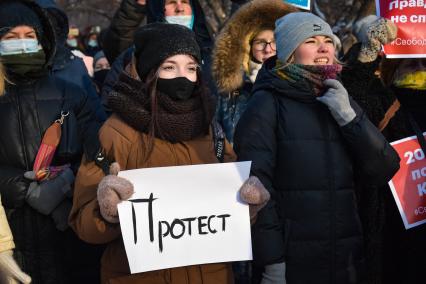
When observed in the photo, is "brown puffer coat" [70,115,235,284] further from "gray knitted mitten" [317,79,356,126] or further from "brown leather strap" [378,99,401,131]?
"brown leather strap" [378,99,401,131]

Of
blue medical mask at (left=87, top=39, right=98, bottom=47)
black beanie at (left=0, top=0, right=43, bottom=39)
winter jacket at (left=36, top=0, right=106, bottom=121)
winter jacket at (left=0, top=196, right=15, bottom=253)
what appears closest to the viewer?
winter jacket at (left=0, top=196, right=15, bottom=253)

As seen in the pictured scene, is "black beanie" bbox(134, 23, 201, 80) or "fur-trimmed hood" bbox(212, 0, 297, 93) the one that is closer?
"black beanie" bbox(134, 23, 201, 80)

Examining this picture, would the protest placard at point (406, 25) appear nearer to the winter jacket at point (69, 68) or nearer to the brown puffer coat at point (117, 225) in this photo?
the brown puffer coat at point (117, 225)

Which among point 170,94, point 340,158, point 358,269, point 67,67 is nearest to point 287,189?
point 340,158

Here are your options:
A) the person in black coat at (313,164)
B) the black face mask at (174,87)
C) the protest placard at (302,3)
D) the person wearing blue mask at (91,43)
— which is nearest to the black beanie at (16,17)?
the black face mask at (174,87)

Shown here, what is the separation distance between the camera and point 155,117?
9.00ft

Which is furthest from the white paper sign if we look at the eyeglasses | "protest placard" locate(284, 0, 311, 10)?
"protest placard" locate(284, 0, 311, 10)

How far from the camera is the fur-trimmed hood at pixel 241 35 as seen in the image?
448cm

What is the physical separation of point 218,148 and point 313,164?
1.60ft

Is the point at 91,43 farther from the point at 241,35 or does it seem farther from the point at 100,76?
the point at 241,35

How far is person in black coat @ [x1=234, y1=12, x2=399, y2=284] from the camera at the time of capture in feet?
9.82

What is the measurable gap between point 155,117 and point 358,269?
4.28 ft

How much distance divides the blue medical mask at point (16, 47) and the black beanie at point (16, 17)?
0.07 meters

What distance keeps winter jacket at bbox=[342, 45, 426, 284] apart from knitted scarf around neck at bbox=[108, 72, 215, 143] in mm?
1225
